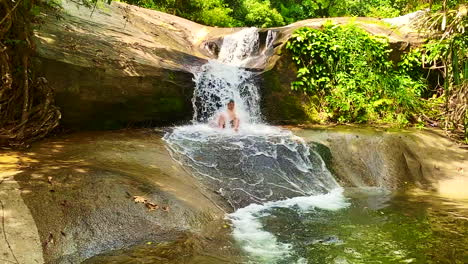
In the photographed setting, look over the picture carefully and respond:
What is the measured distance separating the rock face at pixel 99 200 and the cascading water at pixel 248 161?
491 mm

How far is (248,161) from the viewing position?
23.1 ft

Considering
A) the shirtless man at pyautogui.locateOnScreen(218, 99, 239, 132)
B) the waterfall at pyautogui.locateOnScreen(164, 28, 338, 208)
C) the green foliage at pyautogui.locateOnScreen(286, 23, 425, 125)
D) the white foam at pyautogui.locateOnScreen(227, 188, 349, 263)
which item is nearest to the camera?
the white foam at pyautogui.locateOnScreen(227, 188, 349, 263)

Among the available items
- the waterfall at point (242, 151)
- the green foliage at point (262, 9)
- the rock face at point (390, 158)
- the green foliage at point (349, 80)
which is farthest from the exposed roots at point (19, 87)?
the green foliage at point (262, 9)

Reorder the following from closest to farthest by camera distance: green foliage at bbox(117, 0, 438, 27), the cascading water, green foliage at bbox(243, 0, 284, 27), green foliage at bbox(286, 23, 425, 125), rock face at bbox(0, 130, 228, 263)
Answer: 1. rock face at bbox(0, 130, 228, 263)
2. the cascading water
3. green foliage at bbox(286, 23, 425, 125)
4. green foliage at bbox(117, 0, 438, 27)
5. green foliage at bbox(243, 0, 284, 27)

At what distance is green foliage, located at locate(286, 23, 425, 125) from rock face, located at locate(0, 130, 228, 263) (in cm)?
540

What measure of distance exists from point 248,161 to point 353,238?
276 centimetres

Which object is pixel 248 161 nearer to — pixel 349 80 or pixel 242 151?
pixel 242 151

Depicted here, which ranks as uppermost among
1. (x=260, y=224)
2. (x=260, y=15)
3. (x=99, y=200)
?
(x=260, y=15)

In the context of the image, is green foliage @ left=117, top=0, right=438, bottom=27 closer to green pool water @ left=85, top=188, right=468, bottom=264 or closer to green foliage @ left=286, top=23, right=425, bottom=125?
green foliage @ left=286, top=23, right=425, bottom=125

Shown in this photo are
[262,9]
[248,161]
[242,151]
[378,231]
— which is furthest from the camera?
[262,9]

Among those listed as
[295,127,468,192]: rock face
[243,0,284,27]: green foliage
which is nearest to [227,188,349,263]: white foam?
[295,127,468,192]: rock face

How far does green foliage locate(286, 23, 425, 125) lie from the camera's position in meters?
10.1

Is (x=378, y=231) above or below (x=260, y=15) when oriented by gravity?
below

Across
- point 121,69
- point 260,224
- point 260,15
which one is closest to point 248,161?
point 260,224
